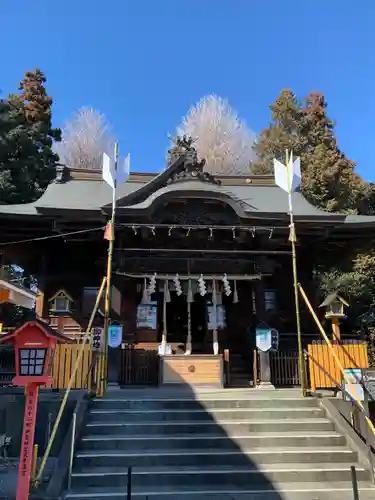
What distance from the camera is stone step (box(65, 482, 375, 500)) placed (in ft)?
21.2

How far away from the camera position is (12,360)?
11.0 meters

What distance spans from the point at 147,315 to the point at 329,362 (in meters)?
5.67

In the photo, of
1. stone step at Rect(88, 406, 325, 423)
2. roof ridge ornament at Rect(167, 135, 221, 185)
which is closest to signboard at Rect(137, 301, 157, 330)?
roof ridge ornament at Rect(167, 135, 221, 185)

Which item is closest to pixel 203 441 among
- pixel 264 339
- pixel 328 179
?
pixel 264 339

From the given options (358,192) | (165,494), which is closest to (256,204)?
(165,494)

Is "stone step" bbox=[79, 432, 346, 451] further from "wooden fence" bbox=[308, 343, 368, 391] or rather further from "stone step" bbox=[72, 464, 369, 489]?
"wooden fence" bbox=[308, 343, 368, 391]

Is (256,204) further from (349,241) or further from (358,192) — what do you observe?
(358,192)

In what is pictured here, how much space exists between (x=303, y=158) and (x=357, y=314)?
10882 millimetres

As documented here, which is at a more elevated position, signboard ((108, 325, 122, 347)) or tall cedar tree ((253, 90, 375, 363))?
tall cedar tree ((253, 90, 375, 363))

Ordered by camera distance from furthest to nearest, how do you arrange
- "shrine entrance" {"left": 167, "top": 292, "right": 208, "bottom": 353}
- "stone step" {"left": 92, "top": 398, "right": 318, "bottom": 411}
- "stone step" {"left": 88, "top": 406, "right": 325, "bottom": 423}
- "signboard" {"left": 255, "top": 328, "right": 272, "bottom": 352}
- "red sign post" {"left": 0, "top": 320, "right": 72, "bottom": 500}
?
"shrine entrance" {"left": 167, "top": 292, "right": 208, "bottom": 353} < "signboard" {"left": 255, "top": 328, "right": 272, "bottom": 352} < "stone step" {"left": 92, "top": 398, "right": 318, "bottom": 411} < "stone step" {"left": 88, "top": 406, "right": 325, "bottom": 423} < "red sign post" {"left": 0, "top": 320, "right": 72, "bottom": 500}

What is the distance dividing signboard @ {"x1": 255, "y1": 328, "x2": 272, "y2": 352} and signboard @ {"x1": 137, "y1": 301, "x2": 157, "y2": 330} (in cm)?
356

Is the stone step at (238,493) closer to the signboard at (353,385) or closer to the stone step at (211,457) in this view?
the stone step at (211,457)

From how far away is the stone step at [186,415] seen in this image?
8562mm

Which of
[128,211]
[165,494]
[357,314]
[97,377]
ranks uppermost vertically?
[128,211]
